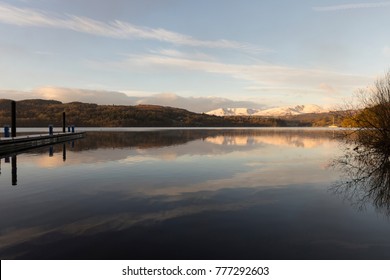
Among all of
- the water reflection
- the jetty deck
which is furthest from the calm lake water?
the jetty deck

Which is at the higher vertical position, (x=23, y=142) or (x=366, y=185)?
(x=23, y=142)

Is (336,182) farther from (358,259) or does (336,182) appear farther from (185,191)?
(358,259)

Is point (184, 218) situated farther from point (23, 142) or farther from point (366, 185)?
point (23, 142)

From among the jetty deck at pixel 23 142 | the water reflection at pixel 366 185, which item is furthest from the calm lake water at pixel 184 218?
the jetty deck at pixel 23 142

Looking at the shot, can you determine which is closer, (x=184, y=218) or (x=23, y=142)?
(x=184, y=218)

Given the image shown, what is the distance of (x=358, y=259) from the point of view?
20.7ft

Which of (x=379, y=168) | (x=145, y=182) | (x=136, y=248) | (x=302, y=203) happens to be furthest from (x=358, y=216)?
(x=379, y=168)

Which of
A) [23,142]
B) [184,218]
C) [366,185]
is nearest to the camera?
[184,218]

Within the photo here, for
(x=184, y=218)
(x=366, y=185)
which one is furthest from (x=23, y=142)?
(x=366, y=185)

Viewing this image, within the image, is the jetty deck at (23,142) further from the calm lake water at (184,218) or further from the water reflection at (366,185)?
the water reflection at (366,185)

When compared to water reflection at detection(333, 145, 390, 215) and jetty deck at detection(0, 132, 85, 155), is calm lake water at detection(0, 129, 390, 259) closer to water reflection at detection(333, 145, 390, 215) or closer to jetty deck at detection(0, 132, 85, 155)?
water reflection at detection(333, 145, 390, 215)

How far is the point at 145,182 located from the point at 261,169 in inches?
327

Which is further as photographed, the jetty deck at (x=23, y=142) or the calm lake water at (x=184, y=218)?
the jetty deck at (x=23, y=142)
